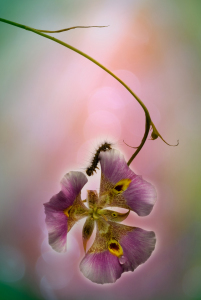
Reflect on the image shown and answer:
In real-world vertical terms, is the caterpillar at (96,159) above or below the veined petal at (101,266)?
above

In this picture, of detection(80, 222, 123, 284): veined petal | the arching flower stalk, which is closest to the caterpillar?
the arching flower stalk

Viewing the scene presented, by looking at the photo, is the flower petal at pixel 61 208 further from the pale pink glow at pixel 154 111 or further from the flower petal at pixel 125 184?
the pale pink glow at pixel 154 111

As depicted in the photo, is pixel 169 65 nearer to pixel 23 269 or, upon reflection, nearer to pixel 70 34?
pixel 70 34

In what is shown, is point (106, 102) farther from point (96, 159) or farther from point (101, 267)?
point (101, 267)

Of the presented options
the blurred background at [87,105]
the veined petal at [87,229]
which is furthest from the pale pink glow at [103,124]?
the veined petal at [87,229]

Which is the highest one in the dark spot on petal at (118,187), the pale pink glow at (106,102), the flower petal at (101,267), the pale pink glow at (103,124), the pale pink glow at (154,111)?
the pale pink glow at (154,111)

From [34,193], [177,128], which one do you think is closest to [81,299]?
[34,193]

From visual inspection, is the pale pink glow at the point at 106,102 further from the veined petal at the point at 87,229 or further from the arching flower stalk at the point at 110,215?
the veined petal at the point at 87,229

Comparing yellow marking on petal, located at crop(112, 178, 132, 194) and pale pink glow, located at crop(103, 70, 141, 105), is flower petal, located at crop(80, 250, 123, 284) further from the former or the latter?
pale pink glow, located at crop(103, 70, 141, 105)
